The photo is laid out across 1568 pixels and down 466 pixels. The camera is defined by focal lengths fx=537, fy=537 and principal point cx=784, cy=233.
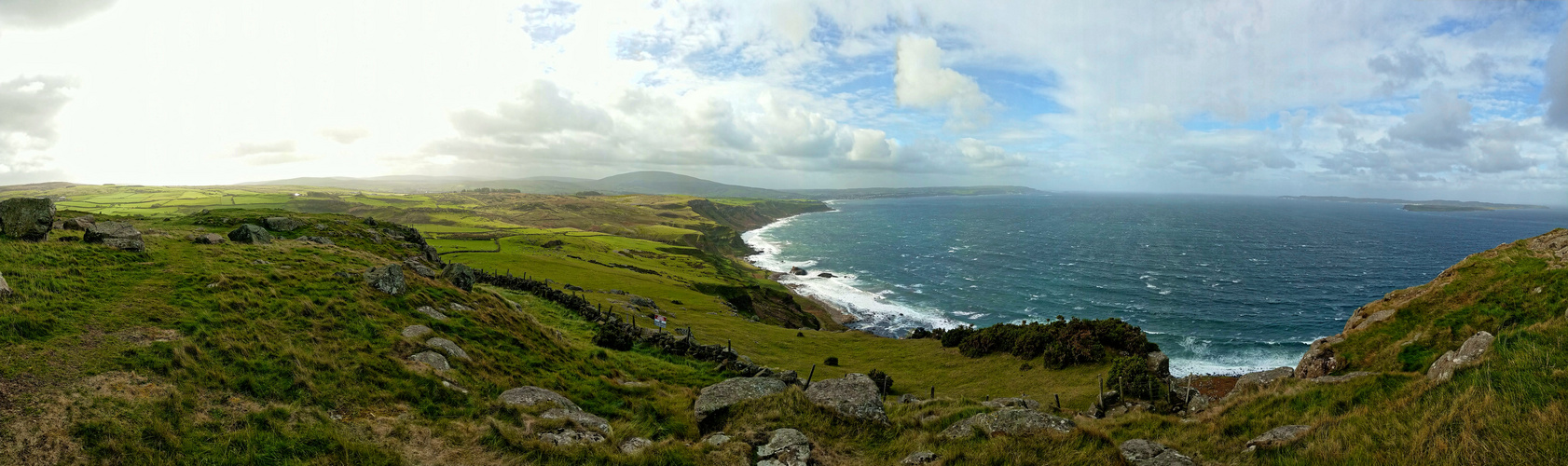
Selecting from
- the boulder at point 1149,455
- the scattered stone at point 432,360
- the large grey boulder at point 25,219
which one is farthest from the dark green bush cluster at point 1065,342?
the large grey boulder at point 25,219

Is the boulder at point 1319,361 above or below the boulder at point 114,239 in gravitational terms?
below

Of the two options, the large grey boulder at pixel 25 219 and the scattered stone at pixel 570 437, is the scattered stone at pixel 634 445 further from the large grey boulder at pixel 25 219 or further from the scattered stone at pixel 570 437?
the large grey boulder at pixel 25 219

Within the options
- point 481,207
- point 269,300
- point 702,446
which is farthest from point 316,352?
point 481,207

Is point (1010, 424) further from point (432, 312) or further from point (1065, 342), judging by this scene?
point (1065, 342)

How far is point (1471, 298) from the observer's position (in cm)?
1973

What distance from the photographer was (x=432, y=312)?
20297 millimetres

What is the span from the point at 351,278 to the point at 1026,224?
670 feet

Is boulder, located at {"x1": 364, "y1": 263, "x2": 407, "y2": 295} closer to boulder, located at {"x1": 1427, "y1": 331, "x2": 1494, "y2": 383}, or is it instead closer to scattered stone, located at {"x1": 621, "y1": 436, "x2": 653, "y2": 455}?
scattered stone, located at {"x1": 621, "y1": 436, "x2": 653, "y2": 455}

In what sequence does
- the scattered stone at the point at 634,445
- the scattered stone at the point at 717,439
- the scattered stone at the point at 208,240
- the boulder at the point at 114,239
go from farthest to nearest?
the scattered stone at the point at 208,240
the boulder at the point at 114,239
the scattered stone at the point at 717,439
the scattered stone at the point at 634,445

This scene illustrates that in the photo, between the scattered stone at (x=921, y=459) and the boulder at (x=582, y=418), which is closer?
the scattered stone at (x=921, y=459)

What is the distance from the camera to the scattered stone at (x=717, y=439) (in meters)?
13.0

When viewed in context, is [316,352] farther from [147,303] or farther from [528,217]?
[528,217]

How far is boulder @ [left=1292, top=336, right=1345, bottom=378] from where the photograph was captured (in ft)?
67.5

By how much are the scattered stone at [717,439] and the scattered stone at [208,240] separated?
26.7m
